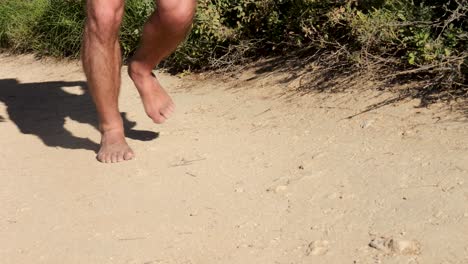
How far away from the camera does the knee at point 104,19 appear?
12.3 ft

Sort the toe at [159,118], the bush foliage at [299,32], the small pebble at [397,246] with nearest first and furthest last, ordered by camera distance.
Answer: the small pebble at [397,246] → the toe at [159,118] → the bush foliage at [299,32]

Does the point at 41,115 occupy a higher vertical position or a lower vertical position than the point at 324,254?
lower

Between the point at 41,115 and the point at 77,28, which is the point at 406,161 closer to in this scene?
the point at 41,115

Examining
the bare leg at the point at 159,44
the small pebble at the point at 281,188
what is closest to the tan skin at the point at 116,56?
the bare leg at the point at 159,44

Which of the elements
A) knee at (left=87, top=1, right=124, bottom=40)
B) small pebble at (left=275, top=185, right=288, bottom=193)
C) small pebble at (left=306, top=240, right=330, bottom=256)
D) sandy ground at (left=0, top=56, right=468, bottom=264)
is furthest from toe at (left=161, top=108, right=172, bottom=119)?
small pebble at (left=306, top=240, right=330, bottom=256)

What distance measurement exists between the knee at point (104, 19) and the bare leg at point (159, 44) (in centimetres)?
19

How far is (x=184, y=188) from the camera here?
343 centimetres

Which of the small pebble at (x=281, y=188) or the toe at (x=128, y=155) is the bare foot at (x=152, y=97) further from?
the small pebble at (x=281, y=188)

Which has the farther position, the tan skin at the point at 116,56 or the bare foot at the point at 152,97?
the bare foot at the point at 152,97

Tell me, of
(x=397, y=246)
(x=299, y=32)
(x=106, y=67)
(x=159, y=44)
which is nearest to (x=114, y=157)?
(x=106, y=67)

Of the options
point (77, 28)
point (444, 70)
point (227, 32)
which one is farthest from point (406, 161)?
point (77, 28)

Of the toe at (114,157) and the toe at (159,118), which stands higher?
the toe at (159,118)

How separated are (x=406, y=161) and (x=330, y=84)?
1.37 m

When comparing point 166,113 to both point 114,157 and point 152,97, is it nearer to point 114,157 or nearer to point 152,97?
point 152,97
